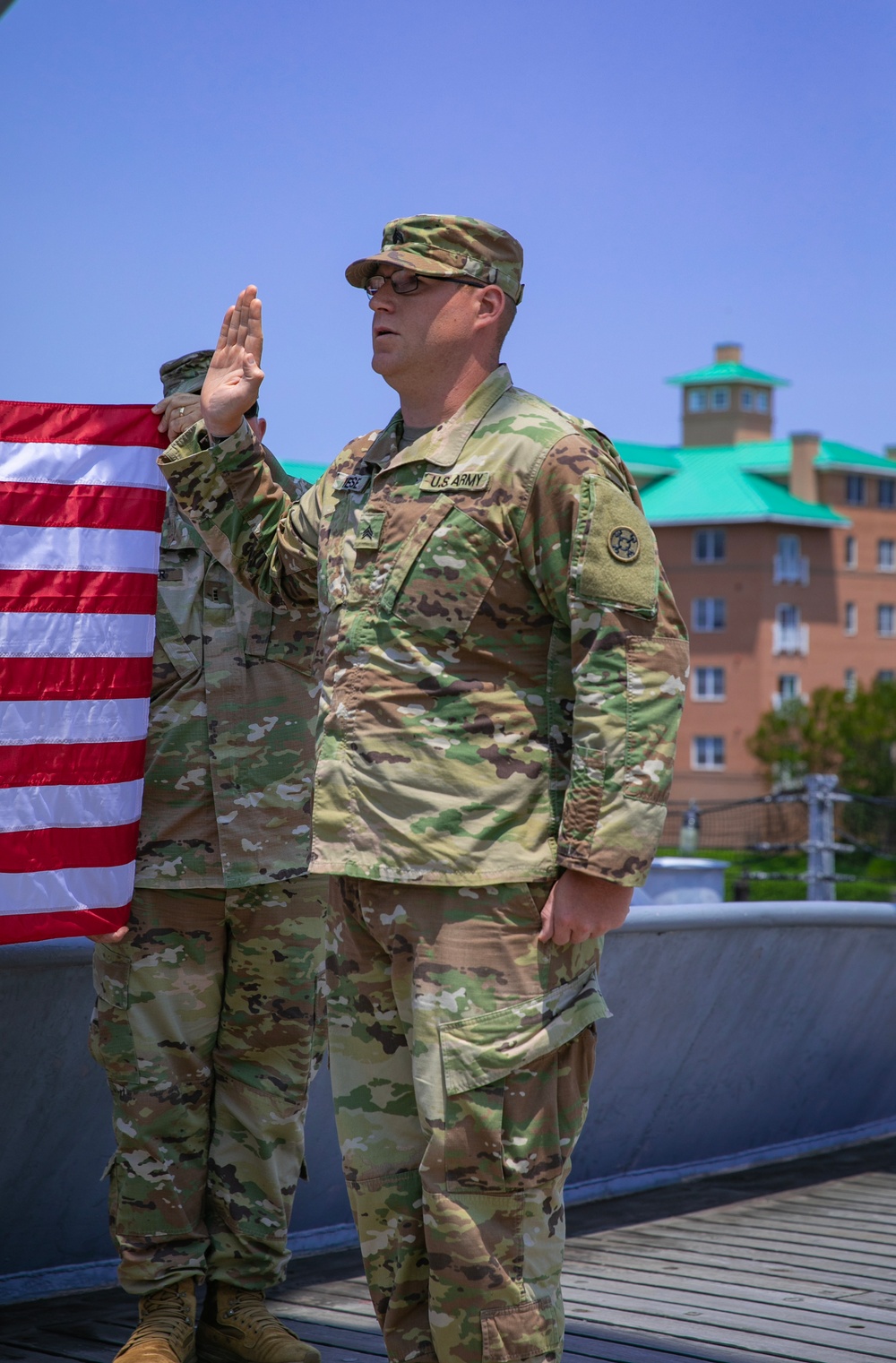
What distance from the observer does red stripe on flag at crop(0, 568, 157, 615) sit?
4008 millimetres

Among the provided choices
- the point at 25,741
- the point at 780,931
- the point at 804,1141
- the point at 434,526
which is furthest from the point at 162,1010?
the point at 804,1141

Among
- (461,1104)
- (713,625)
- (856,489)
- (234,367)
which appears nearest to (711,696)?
(713,625)

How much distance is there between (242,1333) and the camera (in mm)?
3924

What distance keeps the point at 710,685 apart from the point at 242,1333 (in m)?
64.3

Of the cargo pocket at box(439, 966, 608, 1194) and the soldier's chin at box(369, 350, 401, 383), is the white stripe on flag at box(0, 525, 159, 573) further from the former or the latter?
the cargo pocket at box(439, 966, 608, 1194)

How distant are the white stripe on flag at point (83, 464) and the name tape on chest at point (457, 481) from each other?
3.26 feet

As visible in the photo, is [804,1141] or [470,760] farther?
[804,1141]

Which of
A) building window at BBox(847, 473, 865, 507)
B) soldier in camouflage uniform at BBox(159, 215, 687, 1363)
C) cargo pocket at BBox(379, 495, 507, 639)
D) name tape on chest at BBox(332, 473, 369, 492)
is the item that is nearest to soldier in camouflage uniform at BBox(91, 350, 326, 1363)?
name tape on chest at BBox(332, 473, 369, 492)

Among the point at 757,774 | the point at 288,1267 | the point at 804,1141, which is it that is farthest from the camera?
the point at 757,774

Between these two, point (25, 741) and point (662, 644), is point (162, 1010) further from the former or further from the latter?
point (662, 644)

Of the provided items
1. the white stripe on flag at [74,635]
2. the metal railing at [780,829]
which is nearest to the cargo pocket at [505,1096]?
the white stripe on flag at [74,635]

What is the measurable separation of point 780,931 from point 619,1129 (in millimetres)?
A: 851

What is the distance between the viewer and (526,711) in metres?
3.25

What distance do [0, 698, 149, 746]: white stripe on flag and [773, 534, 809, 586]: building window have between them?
216ft
